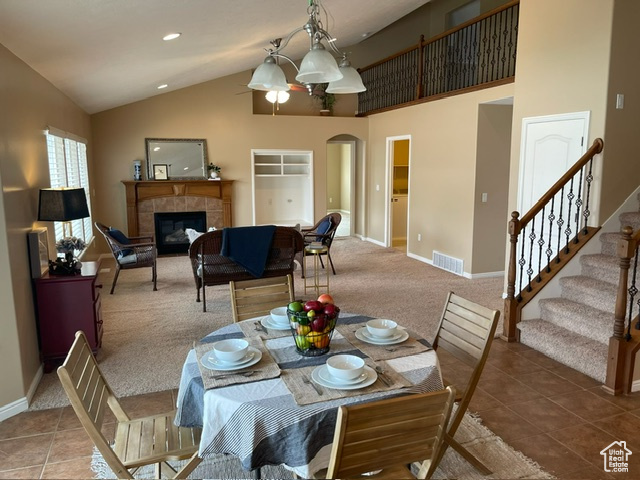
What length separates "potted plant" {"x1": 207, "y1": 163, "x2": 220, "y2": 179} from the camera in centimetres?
883

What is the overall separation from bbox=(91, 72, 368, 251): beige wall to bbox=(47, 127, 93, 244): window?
1087 mm

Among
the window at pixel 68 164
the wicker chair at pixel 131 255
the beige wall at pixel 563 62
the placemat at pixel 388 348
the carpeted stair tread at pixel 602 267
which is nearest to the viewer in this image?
the placemat at pixel 388 348

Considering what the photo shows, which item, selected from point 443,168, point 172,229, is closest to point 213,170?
point 172,229

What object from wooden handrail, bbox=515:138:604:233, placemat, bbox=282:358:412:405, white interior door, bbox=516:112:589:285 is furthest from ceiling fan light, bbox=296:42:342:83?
white interior door, bbox=516:112:589:285

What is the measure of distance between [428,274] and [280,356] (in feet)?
16.7

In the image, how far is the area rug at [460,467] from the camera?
8.05 feet

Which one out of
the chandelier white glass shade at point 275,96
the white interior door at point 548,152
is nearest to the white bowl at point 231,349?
the white interior door at point 548,152

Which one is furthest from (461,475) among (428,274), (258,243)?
(428,274)

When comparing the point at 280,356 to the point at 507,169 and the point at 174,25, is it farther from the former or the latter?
the point at 507,169

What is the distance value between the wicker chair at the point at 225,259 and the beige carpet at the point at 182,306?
0.42m

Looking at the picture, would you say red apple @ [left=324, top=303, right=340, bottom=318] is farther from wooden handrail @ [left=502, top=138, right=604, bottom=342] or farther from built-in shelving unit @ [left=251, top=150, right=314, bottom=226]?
built-in shelving unit @ [left=251, top=150, right=314, bottom=226]

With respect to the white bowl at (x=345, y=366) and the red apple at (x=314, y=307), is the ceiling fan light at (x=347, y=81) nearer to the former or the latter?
the red apple at (x=314, y=307)

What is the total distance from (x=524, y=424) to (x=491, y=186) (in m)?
4.29

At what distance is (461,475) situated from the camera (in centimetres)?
246
